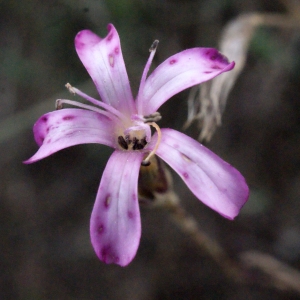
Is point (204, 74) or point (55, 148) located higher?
point (204, 74)

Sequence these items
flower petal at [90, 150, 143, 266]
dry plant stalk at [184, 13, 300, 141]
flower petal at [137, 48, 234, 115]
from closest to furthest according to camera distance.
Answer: flower petal at [90, 150, 143, 266] < flower petal at [137, 48, 234, 115] < dry plant stalk at [184, 13, 300, 141]

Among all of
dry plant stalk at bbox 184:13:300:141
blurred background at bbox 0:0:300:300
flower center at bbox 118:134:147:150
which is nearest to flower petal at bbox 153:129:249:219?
flower center at bbox 118:134:147:150

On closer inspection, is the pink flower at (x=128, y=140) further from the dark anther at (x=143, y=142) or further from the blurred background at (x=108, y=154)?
the blurred background at (x=108, y=154)

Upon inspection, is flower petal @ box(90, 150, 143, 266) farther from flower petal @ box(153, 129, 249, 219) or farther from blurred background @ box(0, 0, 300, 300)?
blurred background @ box(0, 0, 300, 300)

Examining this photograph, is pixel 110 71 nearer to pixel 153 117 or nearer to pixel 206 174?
pixel 153 117

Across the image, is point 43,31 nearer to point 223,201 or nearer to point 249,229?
point 249,229

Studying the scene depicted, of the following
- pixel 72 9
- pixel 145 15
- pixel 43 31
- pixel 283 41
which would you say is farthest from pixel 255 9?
pixel 43 31

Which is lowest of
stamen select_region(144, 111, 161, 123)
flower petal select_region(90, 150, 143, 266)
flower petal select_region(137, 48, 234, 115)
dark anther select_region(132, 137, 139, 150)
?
flower petal select_region(90, 150, 143, 266)
